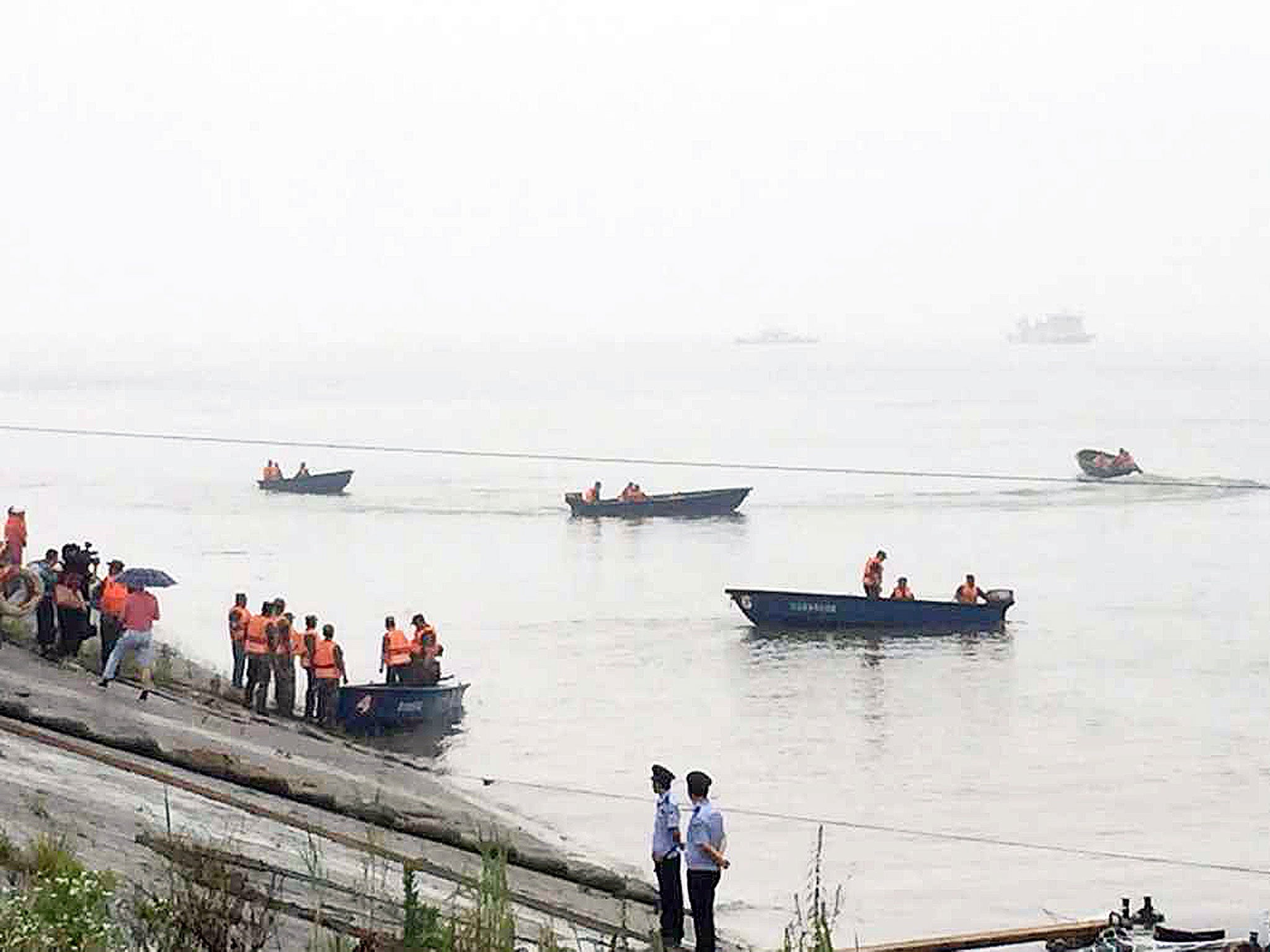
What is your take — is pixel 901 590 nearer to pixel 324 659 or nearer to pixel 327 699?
pixel 327 699

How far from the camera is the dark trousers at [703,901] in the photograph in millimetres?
14148

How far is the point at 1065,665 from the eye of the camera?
130 ft

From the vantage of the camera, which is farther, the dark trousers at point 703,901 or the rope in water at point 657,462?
the rope in water at point 657,462

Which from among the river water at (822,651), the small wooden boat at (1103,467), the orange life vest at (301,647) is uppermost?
the small wooden boat at (1103,467)

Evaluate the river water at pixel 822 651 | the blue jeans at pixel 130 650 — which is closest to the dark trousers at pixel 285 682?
the river water at pixel 822 651

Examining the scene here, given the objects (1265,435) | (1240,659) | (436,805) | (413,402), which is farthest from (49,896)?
(413,402)

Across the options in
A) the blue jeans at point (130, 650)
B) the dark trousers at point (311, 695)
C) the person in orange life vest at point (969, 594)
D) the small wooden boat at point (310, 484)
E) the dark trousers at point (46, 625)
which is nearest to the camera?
the blue jeans at point (130, 650)

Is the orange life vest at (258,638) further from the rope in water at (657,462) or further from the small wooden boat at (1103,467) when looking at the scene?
the small wooden boat at (1103,467)

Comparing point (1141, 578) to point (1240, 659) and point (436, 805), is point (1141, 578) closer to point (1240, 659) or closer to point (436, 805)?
point (1240, 659)

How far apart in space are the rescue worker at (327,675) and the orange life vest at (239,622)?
103 cm

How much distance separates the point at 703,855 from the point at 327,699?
45.1 feet

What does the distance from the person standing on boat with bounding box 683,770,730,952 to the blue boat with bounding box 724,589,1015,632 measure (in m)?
27.8

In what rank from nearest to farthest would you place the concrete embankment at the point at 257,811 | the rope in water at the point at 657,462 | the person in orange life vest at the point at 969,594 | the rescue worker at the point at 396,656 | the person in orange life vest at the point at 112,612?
the concrete embankment at the point at 257,811 < the person in orange life vest at the point at 112,612 < the rescue worker at the point at 396,656 < the person in orange life vest at the point at 969,594 < the rope in water at the point at 657,462

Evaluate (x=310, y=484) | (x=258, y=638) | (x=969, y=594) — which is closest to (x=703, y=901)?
(x=258, y=638)
